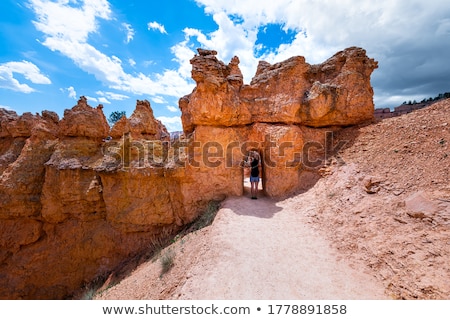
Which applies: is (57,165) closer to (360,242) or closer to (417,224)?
(360,242)

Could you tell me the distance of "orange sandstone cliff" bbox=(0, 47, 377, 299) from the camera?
27.6 ft

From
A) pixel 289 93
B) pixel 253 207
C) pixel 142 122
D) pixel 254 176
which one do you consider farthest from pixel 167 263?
pixel 142 122

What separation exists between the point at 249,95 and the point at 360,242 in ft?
22.2

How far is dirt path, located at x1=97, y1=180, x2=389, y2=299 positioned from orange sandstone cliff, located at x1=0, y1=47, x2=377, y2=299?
2364mm

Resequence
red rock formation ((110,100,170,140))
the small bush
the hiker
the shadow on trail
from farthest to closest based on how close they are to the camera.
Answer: red rock formation ((110,100,170,140)) < the hiker < the shadow on trail < the small bush

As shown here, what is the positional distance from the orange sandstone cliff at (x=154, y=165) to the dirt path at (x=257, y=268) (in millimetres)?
2364

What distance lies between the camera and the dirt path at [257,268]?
3.85m

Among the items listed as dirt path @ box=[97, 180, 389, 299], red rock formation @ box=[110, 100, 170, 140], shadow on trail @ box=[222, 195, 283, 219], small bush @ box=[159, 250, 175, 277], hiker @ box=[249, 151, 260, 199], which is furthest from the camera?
red rock formation @ box=[110, 100, 170, 140]

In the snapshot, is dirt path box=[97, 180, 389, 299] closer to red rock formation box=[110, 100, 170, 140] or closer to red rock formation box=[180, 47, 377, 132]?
red rock formation box=[180, 47, 377, 132]

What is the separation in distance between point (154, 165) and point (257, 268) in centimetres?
621

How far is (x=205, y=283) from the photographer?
4012 millimetres

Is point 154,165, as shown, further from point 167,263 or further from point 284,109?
point 284,109

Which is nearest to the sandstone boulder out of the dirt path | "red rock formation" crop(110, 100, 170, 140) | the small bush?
"red rock formation" crop(110, 100, 170, 140)

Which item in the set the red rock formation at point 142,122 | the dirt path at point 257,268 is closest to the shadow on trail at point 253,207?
the dirt path at point 257,268
